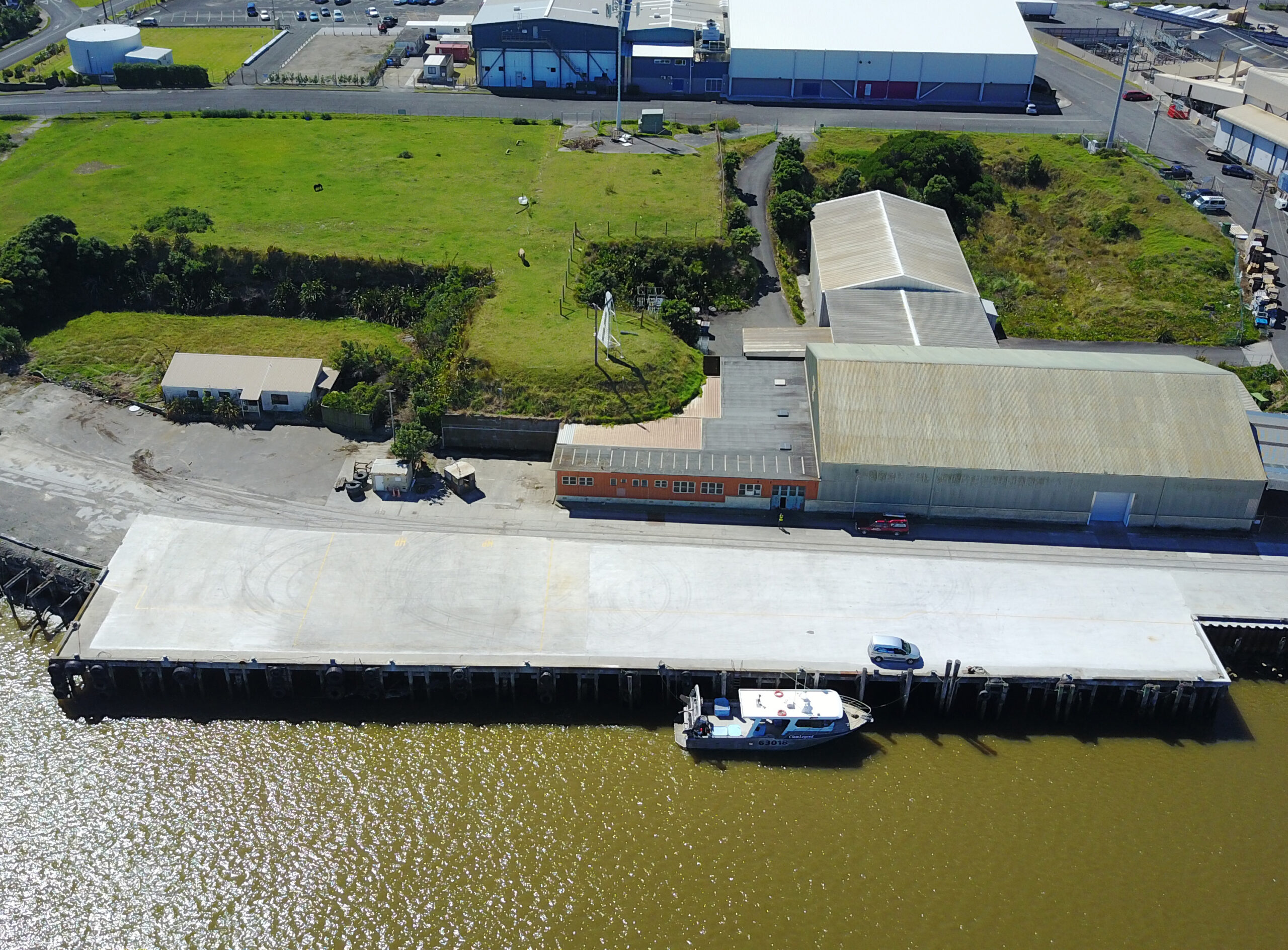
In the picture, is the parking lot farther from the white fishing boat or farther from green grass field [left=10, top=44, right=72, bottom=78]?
the white fishing boat

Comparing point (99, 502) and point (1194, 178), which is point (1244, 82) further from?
point (99, 502)

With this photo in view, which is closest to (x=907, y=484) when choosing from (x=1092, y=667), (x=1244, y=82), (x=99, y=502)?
(x=1092, y=667)

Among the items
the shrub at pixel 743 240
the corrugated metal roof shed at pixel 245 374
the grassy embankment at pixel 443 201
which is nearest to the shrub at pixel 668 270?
the shrub at pixel 743 240

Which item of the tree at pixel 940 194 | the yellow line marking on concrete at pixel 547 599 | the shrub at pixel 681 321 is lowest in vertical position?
the yellow line marking on concrete at pixel 547 599

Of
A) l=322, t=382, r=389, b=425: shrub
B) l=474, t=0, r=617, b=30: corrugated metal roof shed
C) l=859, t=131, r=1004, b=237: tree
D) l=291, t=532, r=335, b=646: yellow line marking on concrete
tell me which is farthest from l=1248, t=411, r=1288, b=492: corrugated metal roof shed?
l=474, t=0, r=617, b=30: corrugated metal roof shed

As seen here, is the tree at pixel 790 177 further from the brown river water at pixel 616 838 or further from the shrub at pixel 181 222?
the brown river water at pixel 616 838

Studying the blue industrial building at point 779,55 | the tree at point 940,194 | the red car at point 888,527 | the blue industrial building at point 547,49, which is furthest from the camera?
the blue industrial building at point 547,49
